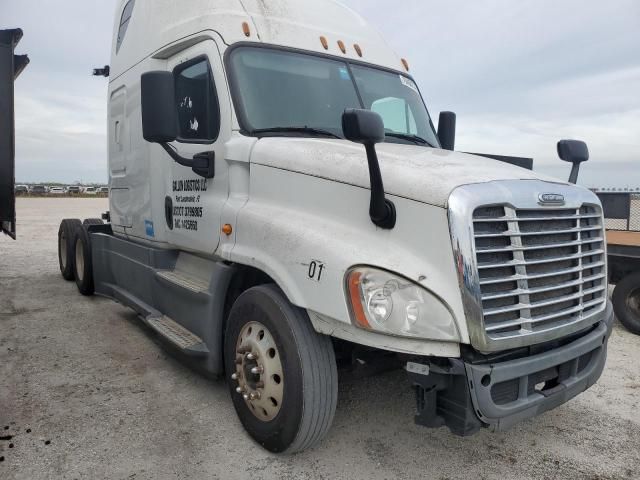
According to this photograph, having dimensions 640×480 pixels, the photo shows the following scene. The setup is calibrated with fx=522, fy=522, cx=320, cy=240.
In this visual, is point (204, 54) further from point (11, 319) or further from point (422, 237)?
point (11, 319)

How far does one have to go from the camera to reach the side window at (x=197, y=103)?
3848 millimetres

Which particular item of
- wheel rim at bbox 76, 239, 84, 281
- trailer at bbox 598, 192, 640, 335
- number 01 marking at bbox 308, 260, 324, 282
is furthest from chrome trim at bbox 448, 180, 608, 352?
wheel rim at bbox 76, 239, 84, 281

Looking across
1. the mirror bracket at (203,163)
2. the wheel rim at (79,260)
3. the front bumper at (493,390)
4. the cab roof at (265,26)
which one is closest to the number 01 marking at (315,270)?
the front bumper at (493,390)

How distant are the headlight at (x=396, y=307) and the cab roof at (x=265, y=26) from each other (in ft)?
7.35

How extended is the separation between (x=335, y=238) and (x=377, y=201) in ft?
1.04

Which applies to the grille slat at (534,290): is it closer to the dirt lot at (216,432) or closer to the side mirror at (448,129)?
the dirt lot at (216,432)

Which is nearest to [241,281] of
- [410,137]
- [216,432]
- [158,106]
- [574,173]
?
[216,432]

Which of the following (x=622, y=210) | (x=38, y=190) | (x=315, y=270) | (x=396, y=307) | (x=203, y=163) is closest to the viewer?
(x=396, y=307)

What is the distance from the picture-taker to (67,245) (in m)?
8.13

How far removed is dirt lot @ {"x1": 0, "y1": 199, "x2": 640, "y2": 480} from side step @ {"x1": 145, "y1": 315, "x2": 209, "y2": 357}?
43cm

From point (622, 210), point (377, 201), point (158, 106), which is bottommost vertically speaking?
point (622, 210)

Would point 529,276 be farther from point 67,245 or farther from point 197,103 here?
point 67,245

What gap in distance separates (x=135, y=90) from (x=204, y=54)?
64.6 inches

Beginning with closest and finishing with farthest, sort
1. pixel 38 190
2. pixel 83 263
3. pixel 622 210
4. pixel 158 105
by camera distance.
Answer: pixel 158 105, pixel 622 210, pixel 83 263, pixel 38 190
